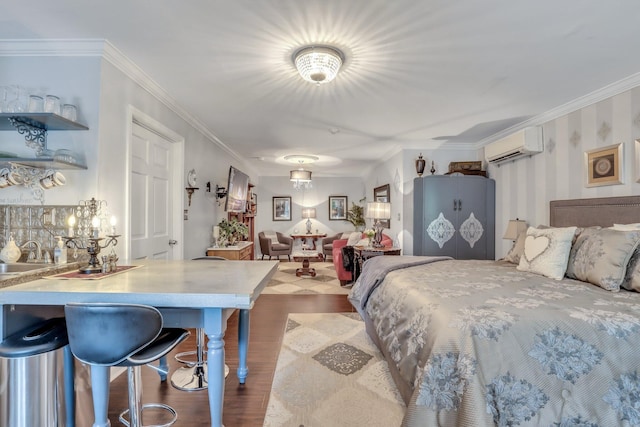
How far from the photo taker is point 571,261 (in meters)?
2.43

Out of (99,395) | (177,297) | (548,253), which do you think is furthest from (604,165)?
(99,395)

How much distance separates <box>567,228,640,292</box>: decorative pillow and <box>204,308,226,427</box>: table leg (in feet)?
8.11

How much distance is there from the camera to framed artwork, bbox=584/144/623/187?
2850 millimetres

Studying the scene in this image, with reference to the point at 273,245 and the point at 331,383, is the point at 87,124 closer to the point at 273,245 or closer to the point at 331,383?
the point at 331,383

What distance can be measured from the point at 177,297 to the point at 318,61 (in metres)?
1.80

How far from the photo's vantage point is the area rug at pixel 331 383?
188cm

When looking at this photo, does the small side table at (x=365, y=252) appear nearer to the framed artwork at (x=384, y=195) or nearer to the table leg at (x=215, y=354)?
the framed artwork at (x=384, y=195)

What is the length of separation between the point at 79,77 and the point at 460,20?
103 inches

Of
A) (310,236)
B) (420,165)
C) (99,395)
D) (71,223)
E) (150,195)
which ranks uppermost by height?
(420,165)

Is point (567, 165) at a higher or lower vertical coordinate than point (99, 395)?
higher

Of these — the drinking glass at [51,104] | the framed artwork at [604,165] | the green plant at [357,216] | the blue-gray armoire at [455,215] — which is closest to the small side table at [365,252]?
the blue-gray armoire at [455,215]

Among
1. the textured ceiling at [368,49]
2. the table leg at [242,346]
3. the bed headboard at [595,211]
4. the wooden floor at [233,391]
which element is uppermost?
the textured ceiling at [368,49]

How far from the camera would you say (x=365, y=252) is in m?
4.72

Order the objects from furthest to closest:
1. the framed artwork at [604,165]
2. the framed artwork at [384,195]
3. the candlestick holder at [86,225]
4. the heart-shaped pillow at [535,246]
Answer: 1. the framed artwork at [384,195]
2. the framed artwork at [604,165]
3. the heart-shaped pillow at [535,246]
4. the candlestick holder at [86,225]
